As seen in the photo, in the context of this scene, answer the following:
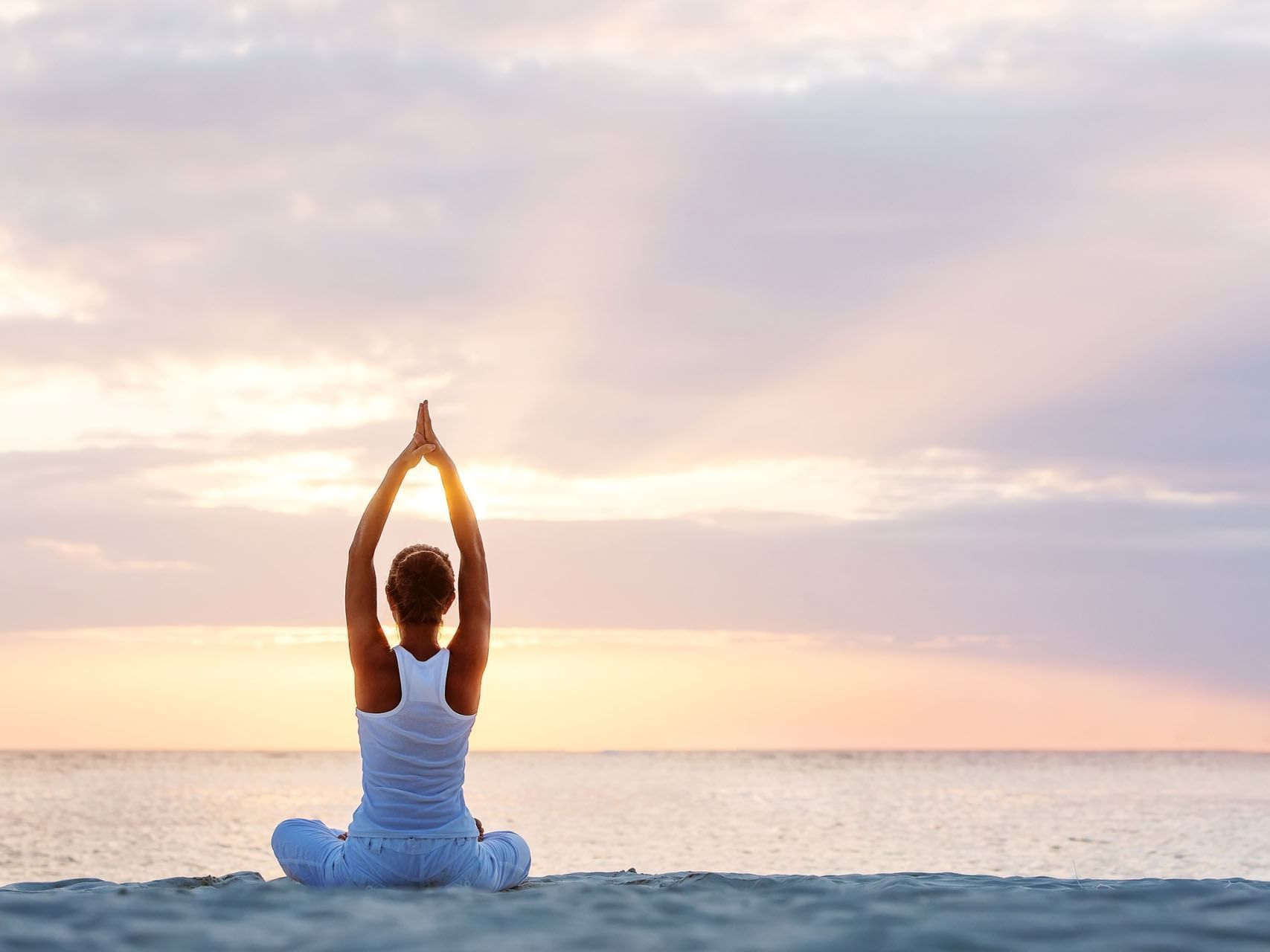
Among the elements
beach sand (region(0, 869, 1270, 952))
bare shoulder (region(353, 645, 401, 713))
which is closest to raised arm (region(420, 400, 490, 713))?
bare shoulder (region(353, 645, 401, 713))

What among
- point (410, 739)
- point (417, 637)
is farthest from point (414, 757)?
point (417, 637)

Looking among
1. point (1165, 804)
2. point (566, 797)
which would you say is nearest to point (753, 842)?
point (566, 797)

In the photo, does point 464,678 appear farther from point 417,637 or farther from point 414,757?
point 414,757

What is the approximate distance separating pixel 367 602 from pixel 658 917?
2.27m

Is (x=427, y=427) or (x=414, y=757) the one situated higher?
(x=427, y=427)

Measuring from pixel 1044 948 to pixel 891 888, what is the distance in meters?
1.16

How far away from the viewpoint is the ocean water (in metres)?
21.0

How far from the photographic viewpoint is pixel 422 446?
7.03 meters

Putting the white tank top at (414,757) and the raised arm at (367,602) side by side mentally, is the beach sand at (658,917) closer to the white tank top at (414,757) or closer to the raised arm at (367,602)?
the white tank top at (414,757)

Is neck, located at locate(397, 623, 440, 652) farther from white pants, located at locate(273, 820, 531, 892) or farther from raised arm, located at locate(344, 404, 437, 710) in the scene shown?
white pants, located at locate(273, 820, 531, 892)

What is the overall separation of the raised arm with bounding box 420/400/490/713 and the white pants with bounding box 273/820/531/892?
2.29 ft

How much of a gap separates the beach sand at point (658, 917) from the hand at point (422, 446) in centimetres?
232

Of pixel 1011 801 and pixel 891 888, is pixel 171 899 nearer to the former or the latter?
pixel 891 888

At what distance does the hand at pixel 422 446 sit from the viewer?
22.7ft
